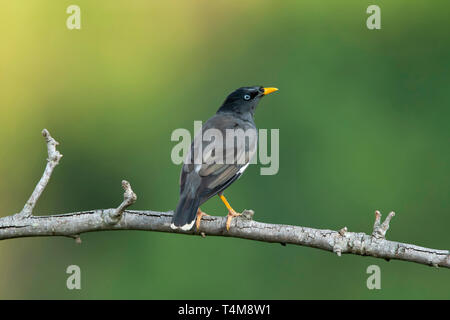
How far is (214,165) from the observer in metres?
5.03

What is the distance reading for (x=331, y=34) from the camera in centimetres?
1148

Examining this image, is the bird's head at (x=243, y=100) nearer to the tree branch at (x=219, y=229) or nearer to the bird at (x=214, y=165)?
the bird at (x=214, y=165)

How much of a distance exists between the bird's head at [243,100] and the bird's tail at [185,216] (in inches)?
68.3

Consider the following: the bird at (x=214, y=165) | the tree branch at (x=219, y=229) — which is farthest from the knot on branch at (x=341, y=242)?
the bird at (x=214, y=165)

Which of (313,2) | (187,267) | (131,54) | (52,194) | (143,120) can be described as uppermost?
(313,2)

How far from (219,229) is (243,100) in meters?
1.99

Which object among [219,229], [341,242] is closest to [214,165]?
[219,229]

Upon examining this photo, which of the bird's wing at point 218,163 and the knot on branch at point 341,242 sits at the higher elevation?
the bird's wing at point 218,163

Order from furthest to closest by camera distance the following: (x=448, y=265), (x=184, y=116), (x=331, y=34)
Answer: (x=331, y=34), (x=184, y=116), (x=448, y=265)

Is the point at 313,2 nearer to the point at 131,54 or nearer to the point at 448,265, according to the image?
the point at 131,54

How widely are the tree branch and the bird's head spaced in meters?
1.79

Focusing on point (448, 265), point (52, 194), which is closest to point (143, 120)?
Answer: point (52, 194)

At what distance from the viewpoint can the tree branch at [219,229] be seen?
13.6 feet

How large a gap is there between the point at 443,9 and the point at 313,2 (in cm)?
227
